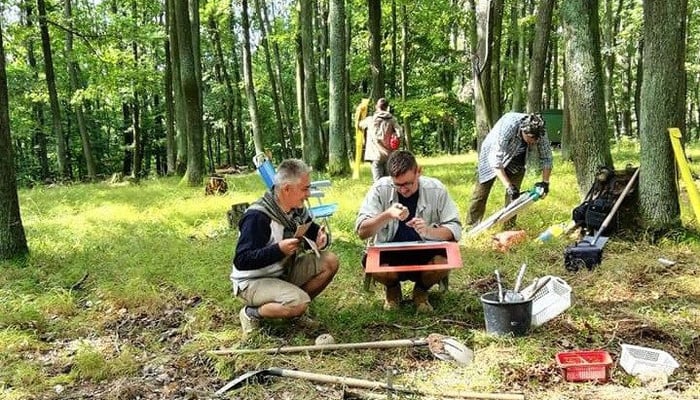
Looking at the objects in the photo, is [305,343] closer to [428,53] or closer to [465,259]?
[465,259]

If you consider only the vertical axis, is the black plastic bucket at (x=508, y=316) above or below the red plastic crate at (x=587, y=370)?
above

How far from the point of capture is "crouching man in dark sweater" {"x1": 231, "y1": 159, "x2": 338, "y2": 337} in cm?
351

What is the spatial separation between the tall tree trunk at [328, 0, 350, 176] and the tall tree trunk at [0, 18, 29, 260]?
20.9 ft

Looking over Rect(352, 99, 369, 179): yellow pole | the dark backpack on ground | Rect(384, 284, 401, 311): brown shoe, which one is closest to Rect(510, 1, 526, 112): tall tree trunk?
Rect(352, 99, 369, 179): yellow pole

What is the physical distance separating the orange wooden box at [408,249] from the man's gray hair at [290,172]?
74 centimetres

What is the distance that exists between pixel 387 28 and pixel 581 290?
660 inches

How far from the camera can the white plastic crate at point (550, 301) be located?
3596 mm

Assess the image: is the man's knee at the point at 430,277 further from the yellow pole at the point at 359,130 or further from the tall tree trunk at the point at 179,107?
the tall tree trunk at the point at 179,107

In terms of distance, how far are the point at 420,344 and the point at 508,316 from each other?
57cm

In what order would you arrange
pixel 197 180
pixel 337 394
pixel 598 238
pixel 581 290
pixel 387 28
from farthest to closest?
pixel 387 28
pixel 197 180
pixel 598 238
pixel 581 290
pixel 337 394

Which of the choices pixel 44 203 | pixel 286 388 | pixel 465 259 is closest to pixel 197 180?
pixel 44 203

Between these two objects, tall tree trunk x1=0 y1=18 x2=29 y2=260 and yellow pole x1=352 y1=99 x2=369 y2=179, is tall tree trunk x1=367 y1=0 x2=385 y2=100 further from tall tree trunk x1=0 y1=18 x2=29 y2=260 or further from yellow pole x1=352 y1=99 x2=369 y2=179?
tall tree trunk x1=0 y1=18 x2=29 y2=260

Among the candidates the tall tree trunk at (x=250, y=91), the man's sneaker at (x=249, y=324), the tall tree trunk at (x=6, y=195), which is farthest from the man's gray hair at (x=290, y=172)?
the tall tree trunk at (x=250, y=91)

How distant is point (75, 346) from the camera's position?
3904 mm
